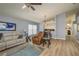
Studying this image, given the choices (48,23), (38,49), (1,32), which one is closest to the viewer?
(1,32)

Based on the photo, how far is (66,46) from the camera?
295cm

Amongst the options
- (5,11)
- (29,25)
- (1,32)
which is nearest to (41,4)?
(29,25)

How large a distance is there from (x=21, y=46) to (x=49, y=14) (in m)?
1.02

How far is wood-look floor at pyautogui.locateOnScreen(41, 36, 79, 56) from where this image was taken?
2.68m

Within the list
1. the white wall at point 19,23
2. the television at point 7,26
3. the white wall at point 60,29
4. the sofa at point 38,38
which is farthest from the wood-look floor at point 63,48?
the television at point 7,26

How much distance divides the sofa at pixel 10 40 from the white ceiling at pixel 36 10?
0.42m

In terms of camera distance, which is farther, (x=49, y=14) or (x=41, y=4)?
(x=49, y=14)

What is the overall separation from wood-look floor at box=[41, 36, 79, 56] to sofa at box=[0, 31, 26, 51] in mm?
634

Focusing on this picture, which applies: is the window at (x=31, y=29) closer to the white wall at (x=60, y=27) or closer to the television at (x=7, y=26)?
the television at (x=7, y=26)

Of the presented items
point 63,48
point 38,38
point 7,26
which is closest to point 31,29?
point 38,38

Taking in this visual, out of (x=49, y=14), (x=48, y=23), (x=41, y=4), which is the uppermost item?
(x=41, y=4)

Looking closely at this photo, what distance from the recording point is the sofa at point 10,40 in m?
2.59

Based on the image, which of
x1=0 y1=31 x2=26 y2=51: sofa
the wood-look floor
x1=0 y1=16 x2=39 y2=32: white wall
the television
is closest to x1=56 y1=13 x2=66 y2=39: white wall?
the wood-look floor

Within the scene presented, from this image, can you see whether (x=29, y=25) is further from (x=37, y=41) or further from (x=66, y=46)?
(x=66, y=46)
